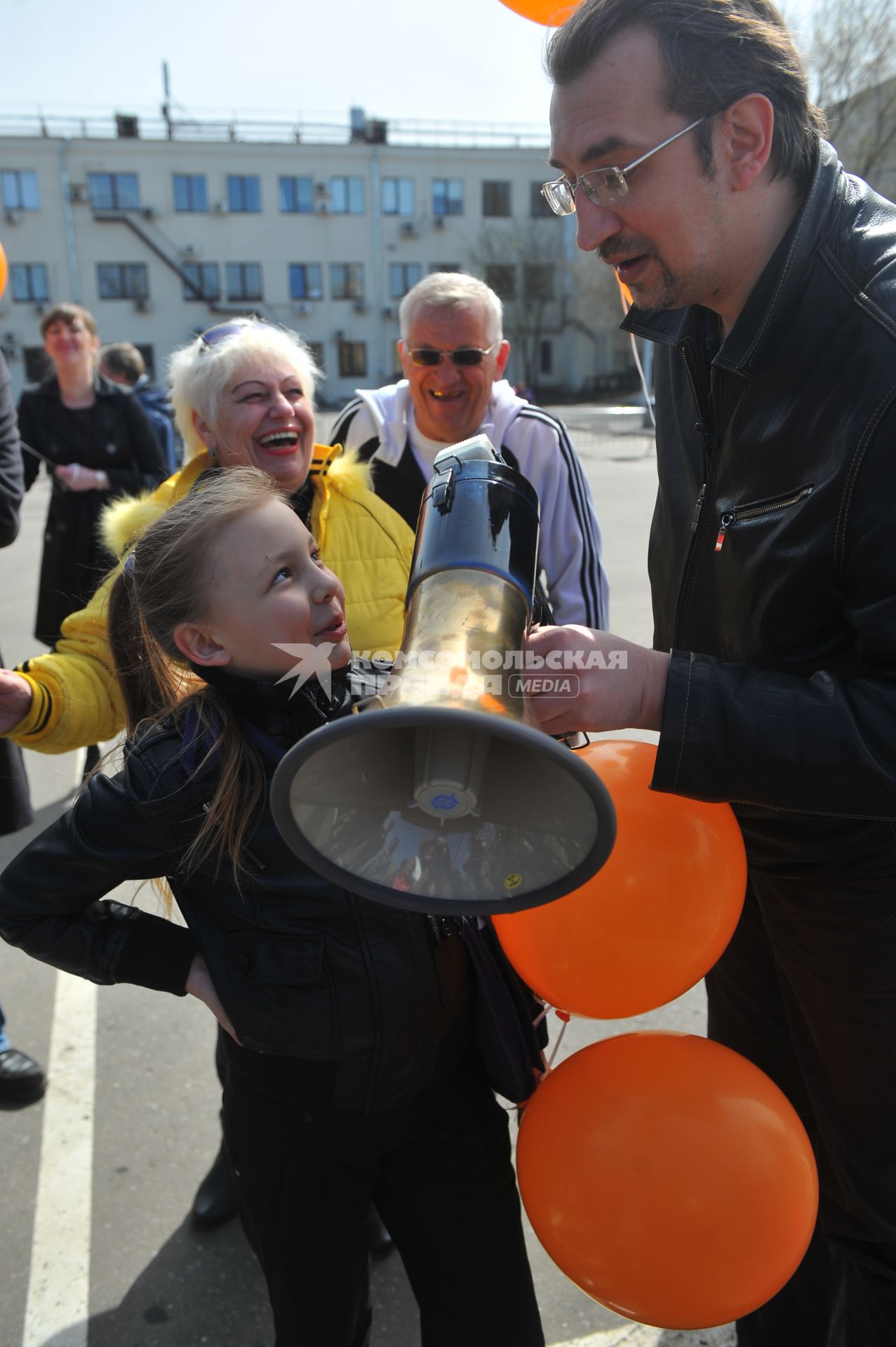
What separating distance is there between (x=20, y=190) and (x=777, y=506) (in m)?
48.0

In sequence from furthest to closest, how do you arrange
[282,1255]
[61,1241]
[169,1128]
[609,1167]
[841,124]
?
1. [841,124]
2. [169,1128]
3. [61,1241]
4. [282,1255]
5. [609,1167]

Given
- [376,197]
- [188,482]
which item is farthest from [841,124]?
[376,197]

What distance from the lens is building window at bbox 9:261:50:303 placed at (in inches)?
1591

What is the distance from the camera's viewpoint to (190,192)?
1668 inches

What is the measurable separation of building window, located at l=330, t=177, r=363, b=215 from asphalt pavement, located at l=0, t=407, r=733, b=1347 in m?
45.7

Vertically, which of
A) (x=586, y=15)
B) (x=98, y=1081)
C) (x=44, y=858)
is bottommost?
(x=98, y=1081)

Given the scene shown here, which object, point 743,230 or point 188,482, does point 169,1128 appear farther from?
point 743,230

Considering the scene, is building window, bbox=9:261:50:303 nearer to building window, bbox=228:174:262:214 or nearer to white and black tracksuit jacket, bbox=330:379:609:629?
building window, bbox=228:174:262:214

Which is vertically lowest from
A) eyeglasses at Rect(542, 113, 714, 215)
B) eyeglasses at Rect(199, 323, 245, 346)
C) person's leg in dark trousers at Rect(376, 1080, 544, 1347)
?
person's leg in dark trousers at Rect(376, 1080, 544, 1347)

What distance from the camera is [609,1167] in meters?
1.40

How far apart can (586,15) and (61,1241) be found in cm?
272

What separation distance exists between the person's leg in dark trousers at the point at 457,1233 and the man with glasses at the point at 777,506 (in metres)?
0.57

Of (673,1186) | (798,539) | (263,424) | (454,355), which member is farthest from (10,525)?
(673,1186)

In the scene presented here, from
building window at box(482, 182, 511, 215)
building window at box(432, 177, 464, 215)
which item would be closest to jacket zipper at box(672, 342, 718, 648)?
building window at box(432, 177, 464, 215)
